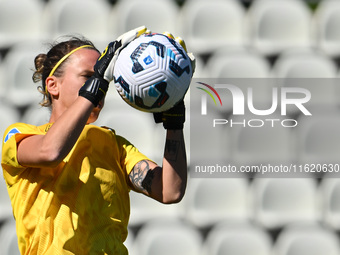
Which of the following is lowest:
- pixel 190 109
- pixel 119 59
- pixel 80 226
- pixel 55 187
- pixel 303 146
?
pixel 303 146

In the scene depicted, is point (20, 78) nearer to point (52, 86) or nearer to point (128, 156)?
point (52, 86)

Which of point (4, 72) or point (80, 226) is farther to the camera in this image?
point (4, 72)

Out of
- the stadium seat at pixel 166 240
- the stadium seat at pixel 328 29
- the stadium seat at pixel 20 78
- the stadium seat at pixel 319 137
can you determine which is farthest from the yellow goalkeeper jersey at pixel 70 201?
the stadium seat at pixel 328 29

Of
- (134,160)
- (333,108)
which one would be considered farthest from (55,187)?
(333,108)

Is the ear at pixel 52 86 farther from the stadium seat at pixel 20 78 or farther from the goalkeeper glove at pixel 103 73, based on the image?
the stadium seat at pixel 20 78

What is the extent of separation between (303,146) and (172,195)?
2.65 m

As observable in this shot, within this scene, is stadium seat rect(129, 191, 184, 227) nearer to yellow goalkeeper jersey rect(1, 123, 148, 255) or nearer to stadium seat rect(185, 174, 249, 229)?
stadium seat rect(185, 174, 249, 229)

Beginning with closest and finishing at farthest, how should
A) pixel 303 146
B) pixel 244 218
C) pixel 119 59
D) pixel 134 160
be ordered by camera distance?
pixel 119 59, pixel 134 160, pixel 244 218, pixel 303 146

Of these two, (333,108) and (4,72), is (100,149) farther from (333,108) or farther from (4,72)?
(333,108)

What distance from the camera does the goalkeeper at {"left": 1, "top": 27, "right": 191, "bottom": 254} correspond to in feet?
5.97

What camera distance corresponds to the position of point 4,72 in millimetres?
4238

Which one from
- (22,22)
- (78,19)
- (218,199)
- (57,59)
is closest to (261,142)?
(218,199)

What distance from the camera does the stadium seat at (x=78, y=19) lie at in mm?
4387

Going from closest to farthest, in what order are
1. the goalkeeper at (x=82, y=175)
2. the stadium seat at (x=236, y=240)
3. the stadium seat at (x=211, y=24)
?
the goalkeeper at (x=82, y=175) → the stadium seat at (x=236, y=240) → the stadium seat at (x=211, y=24)
